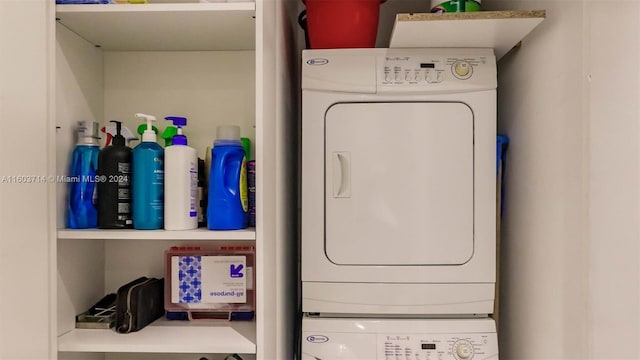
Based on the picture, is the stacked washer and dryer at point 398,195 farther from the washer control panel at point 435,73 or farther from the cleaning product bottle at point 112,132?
the cleaning product bottle at point 112,132

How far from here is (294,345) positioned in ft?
6.18

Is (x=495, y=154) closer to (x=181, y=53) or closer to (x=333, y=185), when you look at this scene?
(x=333, y=185)

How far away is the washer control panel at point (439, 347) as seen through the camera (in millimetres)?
1554

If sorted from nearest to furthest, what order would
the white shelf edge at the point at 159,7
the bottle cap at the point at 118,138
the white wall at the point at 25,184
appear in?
the white wall at the point at 25,184 → the white shelf edge at the point at 159,7 → the bottle cap at the point at 118,138

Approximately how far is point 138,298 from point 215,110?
0.66 metres

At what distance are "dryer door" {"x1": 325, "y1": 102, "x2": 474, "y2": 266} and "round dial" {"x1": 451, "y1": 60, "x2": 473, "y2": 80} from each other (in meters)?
0.10

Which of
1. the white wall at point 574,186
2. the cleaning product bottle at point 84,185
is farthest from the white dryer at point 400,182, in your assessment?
the cleaning product bottle at point 84,185

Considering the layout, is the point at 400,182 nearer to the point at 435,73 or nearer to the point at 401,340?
the point at 435,73

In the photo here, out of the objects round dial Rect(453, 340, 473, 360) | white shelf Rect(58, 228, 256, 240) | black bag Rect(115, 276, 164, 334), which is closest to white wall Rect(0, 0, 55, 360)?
white shelf Rect(58, 228, 256, 240)

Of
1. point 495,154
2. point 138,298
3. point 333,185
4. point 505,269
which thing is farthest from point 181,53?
point 505,269

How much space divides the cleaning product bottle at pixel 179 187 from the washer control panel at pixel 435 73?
0.67 metres

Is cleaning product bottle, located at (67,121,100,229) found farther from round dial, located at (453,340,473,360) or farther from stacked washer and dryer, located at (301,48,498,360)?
round dial, located at (453,340,473,360)

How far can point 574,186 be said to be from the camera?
134 centimetres

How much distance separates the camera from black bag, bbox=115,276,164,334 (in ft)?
4.52
